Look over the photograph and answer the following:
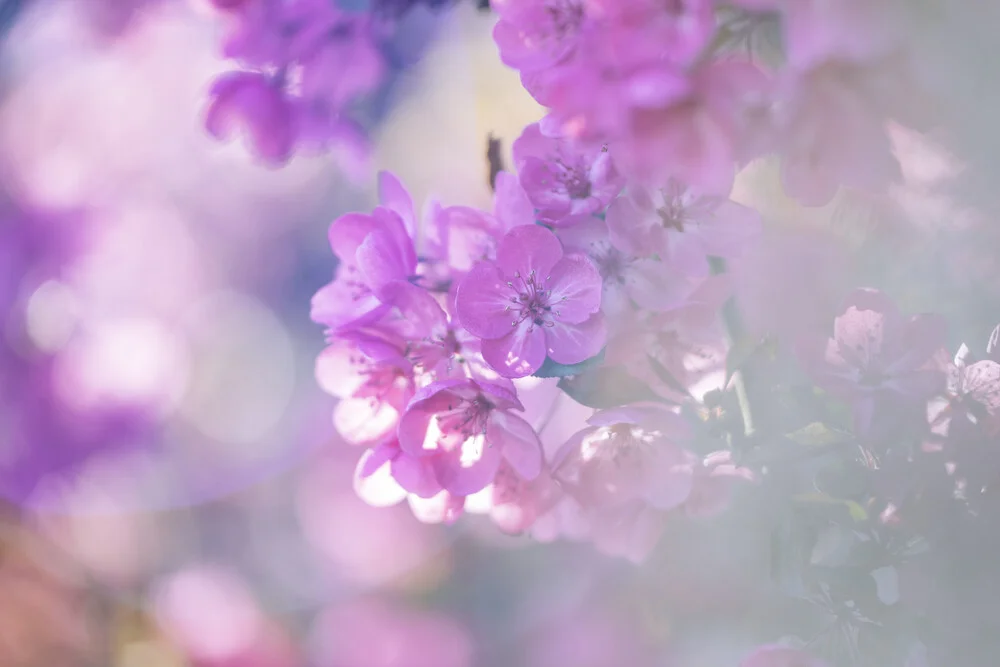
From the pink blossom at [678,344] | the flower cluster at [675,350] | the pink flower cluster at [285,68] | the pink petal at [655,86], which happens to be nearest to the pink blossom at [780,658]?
the flower cluster at [675,350]

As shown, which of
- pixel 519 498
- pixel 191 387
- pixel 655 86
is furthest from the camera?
pixel 191 387

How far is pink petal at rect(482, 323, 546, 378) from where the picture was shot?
0.80 ft

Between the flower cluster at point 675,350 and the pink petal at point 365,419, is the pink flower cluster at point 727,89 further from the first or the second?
the pink petal at point 365,419

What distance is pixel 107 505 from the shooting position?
47 centimetres

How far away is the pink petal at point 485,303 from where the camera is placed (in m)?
0.24

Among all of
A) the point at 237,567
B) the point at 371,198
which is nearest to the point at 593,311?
the point at 371,198

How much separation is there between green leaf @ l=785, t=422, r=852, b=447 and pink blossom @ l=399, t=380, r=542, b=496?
3.7 inches

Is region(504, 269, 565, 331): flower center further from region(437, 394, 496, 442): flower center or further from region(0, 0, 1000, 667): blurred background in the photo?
region(0, 0, 1000, 667): blurred background

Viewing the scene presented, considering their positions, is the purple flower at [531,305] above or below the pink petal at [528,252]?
below

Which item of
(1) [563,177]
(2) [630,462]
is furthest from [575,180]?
(2) [630,462]

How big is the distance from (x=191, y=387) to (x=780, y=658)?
39cm

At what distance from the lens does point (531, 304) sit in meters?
0.25

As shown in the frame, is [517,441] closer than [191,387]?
Yes

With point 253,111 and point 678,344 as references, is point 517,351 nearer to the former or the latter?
point 678,344
